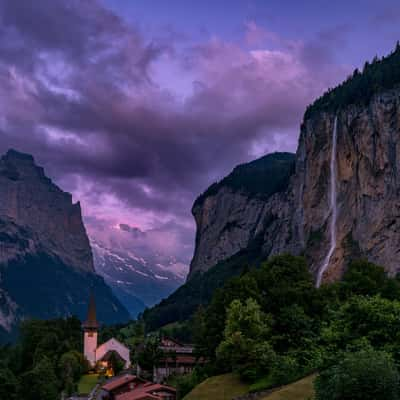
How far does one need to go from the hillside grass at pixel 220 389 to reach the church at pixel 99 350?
48278mm

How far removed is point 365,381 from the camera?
2800cm

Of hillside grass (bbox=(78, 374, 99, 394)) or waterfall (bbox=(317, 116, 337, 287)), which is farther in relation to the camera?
waterfall (bbox=(317, 116, 337, 287))

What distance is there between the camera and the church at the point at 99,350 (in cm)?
9600

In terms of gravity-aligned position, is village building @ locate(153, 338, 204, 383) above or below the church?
below

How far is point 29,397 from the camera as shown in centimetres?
7069

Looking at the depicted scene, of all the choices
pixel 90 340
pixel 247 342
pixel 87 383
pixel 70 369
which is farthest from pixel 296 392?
pixel 90 340

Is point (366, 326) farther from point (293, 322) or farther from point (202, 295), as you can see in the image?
point (202, 295)

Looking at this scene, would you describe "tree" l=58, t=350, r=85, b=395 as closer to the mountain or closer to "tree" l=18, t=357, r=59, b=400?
"tree" l=18, t=357, r=59, b=400

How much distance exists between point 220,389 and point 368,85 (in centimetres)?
9526

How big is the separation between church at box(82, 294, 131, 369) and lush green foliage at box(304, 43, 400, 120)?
207 ft

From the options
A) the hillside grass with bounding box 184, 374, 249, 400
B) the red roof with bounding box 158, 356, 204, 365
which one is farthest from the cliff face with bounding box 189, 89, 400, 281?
the hillside grass with bounding box 184, 374, 249, 400

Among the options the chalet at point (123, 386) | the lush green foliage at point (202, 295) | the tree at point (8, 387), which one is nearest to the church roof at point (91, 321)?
the tree at point (8, 387)

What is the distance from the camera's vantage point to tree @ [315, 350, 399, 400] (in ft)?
91.1

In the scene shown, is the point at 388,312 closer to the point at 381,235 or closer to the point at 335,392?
the point at 335,392
